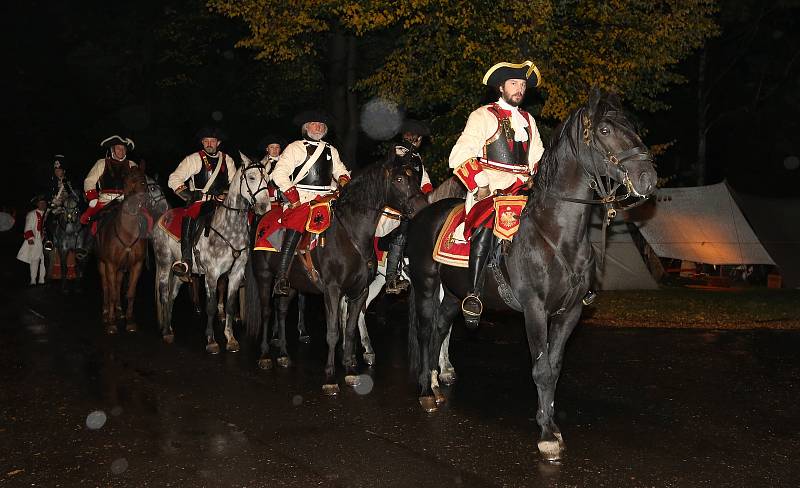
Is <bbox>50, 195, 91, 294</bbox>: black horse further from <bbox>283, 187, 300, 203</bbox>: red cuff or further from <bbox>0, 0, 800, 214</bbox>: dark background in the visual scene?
<bbox>283, 187, 300, 203</bbox>: red cuff

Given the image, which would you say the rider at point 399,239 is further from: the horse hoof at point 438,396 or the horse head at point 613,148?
the horse head at point 613,148

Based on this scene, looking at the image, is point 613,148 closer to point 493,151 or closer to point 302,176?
point 493,151

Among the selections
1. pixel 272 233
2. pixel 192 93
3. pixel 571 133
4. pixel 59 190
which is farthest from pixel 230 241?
pixel 192 93

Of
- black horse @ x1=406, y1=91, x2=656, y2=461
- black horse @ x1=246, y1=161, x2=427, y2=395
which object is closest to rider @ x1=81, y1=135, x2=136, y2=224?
black horse @ x1=246, y1=161, x2=427, y2=395

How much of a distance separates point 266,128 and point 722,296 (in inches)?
577

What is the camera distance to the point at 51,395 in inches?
360

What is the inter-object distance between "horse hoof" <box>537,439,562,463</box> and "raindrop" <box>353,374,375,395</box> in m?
2.86

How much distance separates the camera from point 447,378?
977cm

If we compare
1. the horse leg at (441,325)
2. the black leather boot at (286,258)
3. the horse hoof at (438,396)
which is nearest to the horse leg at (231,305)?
the black leather boot at (286,258)

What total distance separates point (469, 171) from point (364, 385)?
298 centimetres

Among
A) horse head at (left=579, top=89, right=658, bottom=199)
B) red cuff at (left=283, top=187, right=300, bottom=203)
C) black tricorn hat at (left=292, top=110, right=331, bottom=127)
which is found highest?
black tricorn hat at (left=292, top=110, right=331, bottom=127)

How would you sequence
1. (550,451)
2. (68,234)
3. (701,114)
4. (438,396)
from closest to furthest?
(550,451) → (438,396) → (68,234) → (701,114)

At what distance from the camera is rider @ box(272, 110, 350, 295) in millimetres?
10562

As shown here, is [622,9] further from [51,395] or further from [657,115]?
[657,115]
